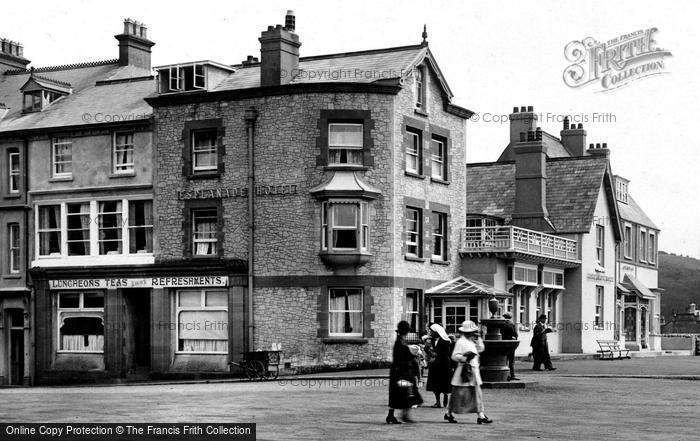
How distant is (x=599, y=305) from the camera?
174 ft

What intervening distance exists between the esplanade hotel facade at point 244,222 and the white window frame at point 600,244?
5.35 m

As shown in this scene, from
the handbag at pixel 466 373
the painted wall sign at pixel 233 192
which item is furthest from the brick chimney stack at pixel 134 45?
the handbag at pixel 466 373

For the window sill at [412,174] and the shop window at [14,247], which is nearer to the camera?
the window sill at [412,174]

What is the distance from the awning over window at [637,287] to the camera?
57.8 metres

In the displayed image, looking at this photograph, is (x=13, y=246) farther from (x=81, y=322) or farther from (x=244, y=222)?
(x=244, y=222)

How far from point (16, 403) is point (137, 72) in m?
26.8

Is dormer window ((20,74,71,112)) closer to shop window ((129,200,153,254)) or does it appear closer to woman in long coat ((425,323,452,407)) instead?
shop window ((129,200,153,254))

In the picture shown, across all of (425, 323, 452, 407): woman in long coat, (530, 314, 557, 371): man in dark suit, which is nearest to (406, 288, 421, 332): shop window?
(530, 314, 557, 371): man in dark suit

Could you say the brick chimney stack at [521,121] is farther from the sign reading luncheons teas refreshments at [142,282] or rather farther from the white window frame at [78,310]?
the white window frame at [78,310]

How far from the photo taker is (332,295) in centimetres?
3984

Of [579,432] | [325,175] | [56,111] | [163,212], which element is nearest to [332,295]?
[325,175]

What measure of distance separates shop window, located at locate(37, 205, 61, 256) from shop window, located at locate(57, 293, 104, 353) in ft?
6.04

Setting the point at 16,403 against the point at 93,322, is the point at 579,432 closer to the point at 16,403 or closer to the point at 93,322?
the point at 16,403

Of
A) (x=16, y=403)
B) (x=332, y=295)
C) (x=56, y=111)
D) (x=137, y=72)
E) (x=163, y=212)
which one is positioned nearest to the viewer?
(x=16, y=403)
